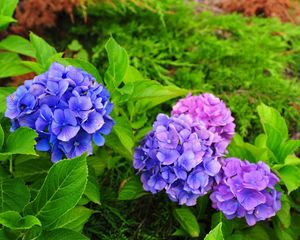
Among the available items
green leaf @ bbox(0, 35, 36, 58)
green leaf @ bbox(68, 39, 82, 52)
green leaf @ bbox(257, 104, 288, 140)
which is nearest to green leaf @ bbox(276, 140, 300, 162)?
green leaf @ bbox(257, 104, 288, 140)

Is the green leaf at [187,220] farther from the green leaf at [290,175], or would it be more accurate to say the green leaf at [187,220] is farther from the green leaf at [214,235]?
the green leaf at [214,235]

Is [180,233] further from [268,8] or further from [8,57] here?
[268,8]

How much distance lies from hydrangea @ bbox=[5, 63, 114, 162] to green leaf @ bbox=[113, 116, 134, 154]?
160 mm

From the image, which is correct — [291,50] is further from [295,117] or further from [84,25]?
[84,25]

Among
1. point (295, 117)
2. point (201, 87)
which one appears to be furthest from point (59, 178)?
point (295, 117)

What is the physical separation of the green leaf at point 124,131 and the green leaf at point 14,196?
355mm

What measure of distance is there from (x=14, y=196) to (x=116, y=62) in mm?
558

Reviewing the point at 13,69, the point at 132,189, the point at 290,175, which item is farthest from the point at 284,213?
the point at 13,69

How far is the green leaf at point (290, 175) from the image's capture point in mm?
1874

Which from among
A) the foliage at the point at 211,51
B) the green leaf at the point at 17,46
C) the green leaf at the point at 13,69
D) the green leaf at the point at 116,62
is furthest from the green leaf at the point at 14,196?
the foliage at the point at 211,51

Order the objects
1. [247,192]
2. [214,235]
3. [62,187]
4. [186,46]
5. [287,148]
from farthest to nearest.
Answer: [186,46] < [287,148] < [247,192] < [62,187] < [214,235]

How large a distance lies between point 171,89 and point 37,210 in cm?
65

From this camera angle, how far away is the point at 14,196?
1733 mm

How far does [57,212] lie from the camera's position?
1.49m
